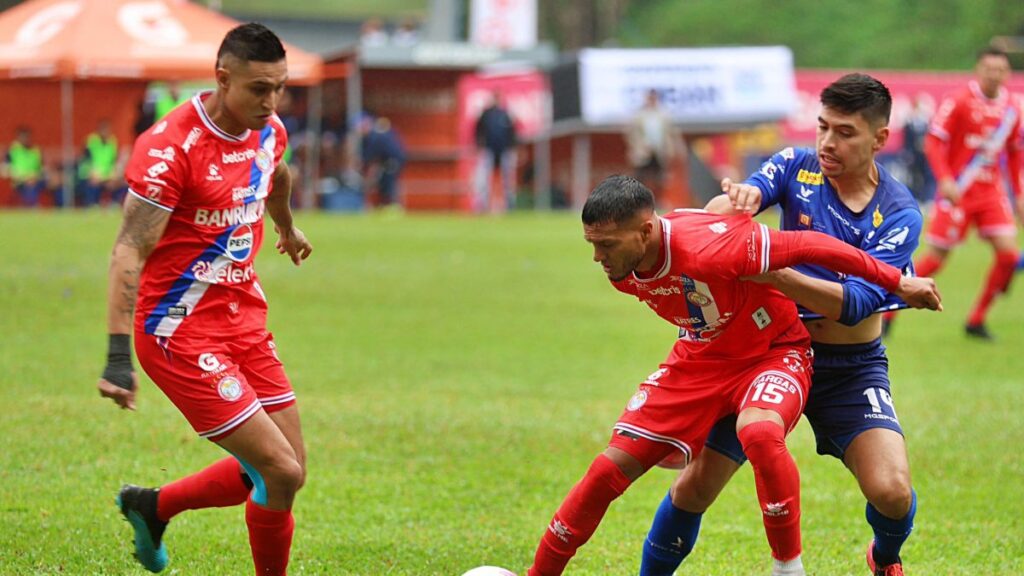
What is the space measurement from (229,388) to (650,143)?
2295 cm

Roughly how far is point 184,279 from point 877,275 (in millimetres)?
2639

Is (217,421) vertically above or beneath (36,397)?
above

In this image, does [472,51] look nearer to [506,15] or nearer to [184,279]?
[506,15]

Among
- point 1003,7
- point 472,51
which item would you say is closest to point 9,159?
point 472,51

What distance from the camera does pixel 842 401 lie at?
553 centimetres

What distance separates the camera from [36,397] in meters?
9.45

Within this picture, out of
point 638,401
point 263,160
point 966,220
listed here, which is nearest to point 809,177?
point 638,401

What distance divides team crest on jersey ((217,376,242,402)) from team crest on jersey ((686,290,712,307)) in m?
1.73

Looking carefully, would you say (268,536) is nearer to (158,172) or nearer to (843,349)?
(158,172)

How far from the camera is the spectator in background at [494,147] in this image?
28.5 metres

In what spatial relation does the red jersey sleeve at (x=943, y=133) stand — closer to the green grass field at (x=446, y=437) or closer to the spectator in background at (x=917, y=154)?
the green grass field at (x=446, y=437)

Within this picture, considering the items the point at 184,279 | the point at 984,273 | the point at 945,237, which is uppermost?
the point at 184,279

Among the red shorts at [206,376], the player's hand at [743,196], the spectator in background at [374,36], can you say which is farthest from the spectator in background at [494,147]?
the red shorts at [206,376]

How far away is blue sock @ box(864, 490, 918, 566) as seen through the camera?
5.43 metres
